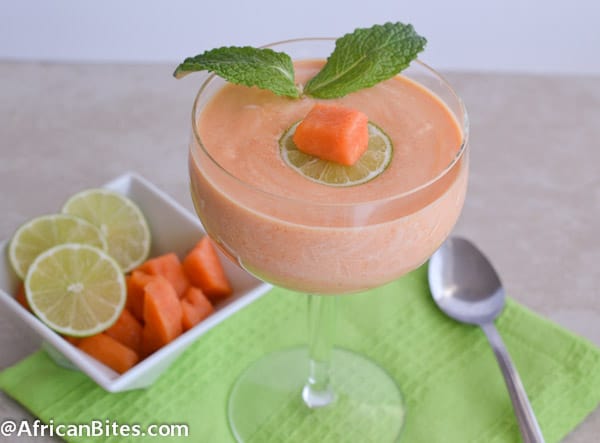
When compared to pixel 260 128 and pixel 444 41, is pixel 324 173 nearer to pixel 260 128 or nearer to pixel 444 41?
pixel 260 128

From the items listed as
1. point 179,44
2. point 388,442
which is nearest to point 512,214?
point 388,442

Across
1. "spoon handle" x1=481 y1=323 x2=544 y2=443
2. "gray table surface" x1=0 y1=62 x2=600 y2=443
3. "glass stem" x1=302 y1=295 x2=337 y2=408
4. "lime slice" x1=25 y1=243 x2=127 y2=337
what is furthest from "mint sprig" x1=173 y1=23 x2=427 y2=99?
"gray table surface" x1=0 y1=62 x2=600 y2=443

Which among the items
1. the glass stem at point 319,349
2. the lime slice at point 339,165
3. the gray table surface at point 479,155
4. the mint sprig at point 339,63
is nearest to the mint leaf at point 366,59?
the mint sprig at point 339,63

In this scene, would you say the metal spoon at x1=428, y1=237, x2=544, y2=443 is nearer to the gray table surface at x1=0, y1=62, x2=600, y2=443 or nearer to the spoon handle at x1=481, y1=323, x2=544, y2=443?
the spoon handle at x1=481, y1=323, x2=544, y2=443

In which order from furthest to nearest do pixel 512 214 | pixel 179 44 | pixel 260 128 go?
pixel 179 44, pixel 512 214, pixel 260 128

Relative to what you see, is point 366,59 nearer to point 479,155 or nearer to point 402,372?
point 402,372

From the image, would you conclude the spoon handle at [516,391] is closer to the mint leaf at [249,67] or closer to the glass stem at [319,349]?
the glass stem at [319,349]

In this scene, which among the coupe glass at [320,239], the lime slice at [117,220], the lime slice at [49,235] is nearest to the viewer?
the coupe glass at [320,239]
